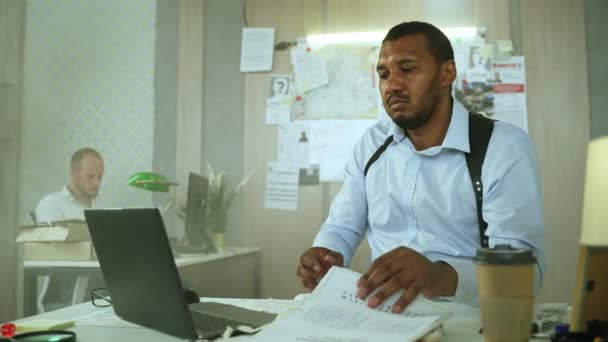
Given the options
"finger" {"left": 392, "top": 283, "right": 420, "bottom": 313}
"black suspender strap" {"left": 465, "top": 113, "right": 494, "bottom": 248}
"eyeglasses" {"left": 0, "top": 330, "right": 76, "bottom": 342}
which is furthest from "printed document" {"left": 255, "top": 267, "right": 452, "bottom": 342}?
"black suspender strap" {"left": 465, "top": 113, "right": 494, "bottom": 248}

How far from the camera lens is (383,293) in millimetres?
1062

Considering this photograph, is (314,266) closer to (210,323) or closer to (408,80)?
(210,323)

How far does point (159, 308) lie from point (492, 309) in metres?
0.59

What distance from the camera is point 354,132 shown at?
3.47 meters

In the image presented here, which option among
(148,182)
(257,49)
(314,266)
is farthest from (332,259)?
(257,49)

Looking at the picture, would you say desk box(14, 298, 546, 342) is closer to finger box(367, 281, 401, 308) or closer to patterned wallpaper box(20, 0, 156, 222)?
finger box(367, 281, 401, 308)

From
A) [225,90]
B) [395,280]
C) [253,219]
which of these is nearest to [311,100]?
[225,90]

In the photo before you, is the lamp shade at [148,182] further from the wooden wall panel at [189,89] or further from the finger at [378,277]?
the finger at [378,277]

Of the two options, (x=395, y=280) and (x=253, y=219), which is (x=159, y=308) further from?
(x=253, y=219)

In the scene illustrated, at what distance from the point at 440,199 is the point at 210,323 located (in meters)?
0.83

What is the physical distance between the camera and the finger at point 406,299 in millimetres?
1036

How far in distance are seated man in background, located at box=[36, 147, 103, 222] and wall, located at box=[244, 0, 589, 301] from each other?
36.7 inches

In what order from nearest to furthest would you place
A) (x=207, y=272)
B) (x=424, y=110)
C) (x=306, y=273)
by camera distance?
(x=306, y=273), (x=424, y=110), (x=207, y=272)

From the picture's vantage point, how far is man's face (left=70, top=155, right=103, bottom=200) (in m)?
3.55
